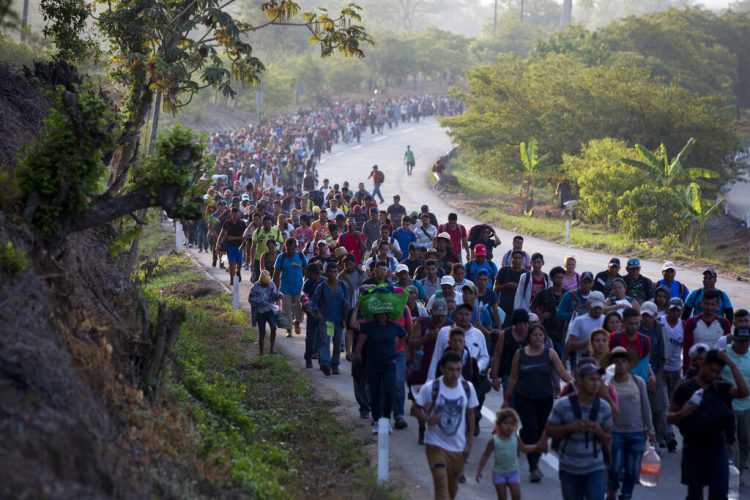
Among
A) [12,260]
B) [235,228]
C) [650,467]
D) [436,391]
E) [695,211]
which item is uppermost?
[12,260]

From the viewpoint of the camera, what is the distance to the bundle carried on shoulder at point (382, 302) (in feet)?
37.2

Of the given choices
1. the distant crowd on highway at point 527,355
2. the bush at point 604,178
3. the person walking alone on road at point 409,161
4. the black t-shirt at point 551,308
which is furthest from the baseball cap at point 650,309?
the person walking alone on road at point 409,161

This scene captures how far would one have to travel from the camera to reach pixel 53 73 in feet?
52.1

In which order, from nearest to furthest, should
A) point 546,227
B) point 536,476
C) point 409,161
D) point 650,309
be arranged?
point 536,476, point 650,309, point 546,227, point 409,161

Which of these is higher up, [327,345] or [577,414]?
[577,414]

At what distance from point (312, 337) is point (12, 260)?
283 inches

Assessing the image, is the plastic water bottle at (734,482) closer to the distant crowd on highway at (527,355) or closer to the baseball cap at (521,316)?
the distant crowd on highway at (527,355)

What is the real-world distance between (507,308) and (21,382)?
892 centimetres

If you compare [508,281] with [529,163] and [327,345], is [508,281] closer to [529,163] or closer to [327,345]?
[327,345]

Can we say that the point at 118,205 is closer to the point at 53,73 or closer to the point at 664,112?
the point at 53,73

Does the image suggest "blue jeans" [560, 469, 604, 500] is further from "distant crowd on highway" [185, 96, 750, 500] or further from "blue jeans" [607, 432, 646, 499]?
"blue jeans" [607, 432, 646, 499]

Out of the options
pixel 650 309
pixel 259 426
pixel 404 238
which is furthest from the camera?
pixel 404 238

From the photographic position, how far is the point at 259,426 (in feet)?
38.3

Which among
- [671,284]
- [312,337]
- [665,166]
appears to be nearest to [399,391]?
[312,337]
